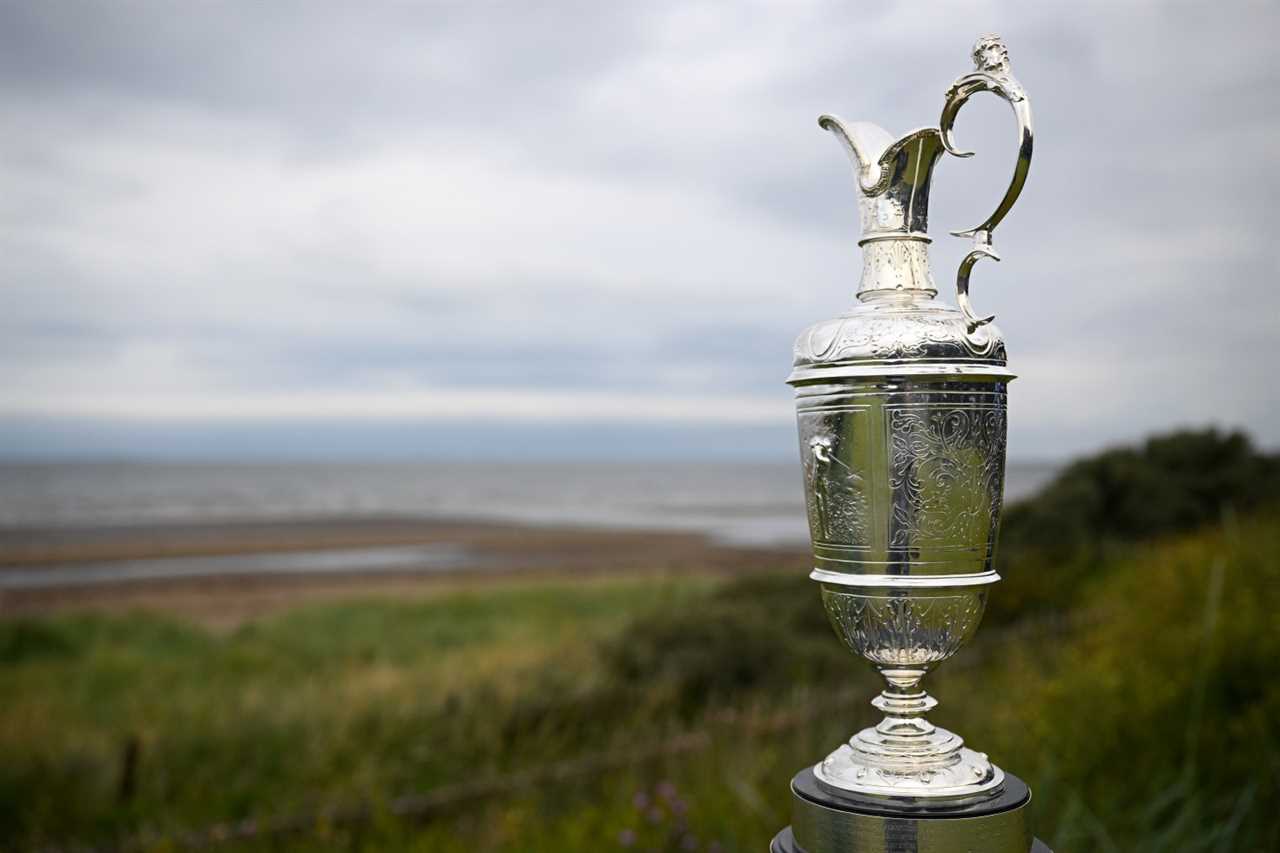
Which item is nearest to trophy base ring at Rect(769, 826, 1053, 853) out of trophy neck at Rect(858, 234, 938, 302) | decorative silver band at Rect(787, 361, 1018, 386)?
decorative silver band at Rect(787, 361, 1018, 386)

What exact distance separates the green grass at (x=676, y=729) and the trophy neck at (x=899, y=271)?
232 centimetres

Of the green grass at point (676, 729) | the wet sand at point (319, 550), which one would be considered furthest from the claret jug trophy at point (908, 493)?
the wet sand at point (319, 550)

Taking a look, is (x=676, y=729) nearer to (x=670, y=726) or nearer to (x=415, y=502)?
(x=670, y=726)

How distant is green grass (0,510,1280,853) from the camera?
4.51 m

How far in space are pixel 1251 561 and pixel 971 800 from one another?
5877 mm

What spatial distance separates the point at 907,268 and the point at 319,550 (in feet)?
A: 108

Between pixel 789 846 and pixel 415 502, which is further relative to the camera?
pixel 415 502

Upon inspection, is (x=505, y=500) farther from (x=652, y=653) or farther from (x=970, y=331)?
(x=970, y=331)

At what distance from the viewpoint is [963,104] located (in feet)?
5.70

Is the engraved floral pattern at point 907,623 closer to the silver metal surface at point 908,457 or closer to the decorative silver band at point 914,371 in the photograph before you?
the silver metal surface at point 908,457

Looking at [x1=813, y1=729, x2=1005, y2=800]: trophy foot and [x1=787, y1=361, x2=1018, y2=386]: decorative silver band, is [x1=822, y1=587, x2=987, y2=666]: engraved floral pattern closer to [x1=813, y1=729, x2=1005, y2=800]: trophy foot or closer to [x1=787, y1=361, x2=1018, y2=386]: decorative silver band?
[x1=813, y1=729, x2=1005, y2=800]: trophy foot

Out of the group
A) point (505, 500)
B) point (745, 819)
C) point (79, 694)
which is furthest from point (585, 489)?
point (745, 819)

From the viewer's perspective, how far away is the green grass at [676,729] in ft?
14.8

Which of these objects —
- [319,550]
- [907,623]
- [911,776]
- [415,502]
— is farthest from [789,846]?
[415,502]
